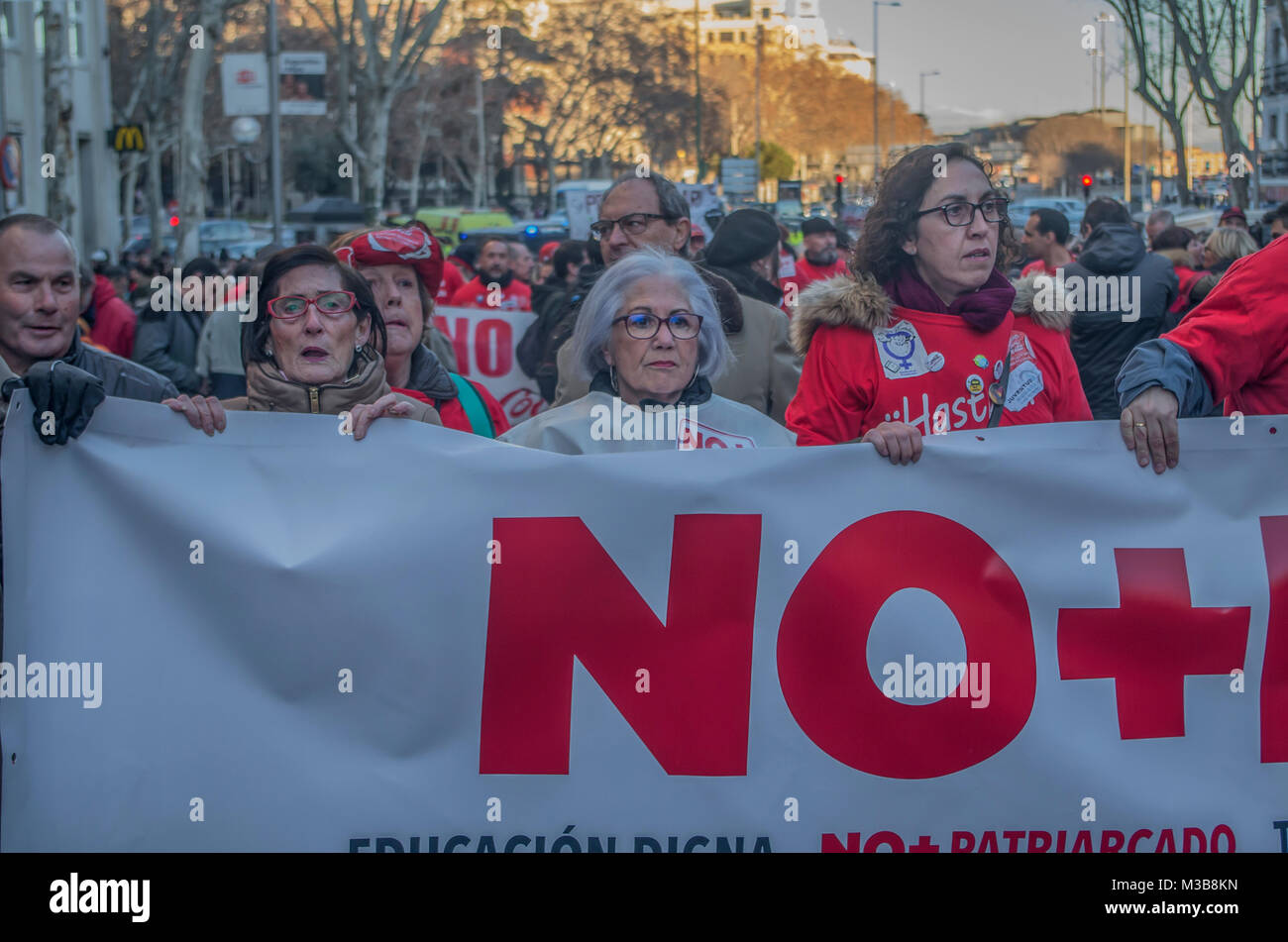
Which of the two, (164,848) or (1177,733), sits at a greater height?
(1177,733)

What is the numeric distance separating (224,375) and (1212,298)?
549 cm

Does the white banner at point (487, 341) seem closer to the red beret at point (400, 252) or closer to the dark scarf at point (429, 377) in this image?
the red beret at point (400, 252)

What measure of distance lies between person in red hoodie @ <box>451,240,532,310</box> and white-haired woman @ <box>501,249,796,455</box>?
20.8 feet

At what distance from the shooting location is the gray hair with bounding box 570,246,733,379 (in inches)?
148

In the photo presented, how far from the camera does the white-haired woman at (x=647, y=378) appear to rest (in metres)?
3.63

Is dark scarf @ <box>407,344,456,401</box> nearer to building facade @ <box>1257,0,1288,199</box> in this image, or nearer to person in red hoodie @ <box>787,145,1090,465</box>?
person in red hoodie @ <box>787,145,1090,465</box>

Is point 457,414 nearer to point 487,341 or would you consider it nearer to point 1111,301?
point 487,341

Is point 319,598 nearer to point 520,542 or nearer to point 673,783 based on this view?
point 520,542

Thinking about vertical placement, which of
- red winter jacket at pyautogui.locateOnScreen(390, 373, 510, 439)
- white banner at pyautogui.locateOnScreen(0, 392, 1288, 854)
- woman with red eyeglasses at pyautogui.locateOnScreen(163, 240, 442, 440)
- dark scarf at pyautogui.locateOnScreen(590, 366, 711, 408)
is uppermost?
woman with red eyeglasses at pyautogui.locateOnScreen(163, 240, 442, 440)

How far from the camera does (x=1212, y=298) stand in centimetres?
332

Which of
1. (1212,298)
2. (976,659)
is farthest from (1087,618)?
(1212,298)

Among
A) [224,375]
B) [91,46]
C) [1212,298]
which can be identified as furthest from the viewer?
[91,46]

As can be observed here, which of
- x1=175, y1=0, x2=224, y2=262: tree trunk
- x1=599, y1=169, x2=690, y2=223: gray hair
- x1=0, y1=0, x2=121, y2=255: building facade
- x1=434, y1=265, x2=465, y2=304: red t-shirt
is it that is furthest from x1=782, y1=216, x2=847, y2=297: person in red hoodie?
x1=0, y1=0, x2=121, y2=255: building facade

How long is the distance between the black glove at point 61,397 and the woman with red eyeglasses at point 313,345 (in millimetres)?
182
